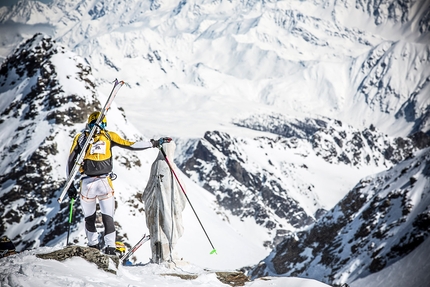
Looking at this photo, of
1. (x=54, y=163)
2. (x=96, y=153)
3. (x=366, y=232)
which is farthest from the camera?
(x=54, y=163)

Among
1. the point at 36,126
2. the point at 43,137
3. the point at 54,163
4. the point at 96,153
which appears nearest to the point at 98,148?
the point at 96,153

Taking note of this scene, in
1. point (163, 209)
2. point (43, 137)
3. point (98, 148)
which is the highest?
point (43, 137)

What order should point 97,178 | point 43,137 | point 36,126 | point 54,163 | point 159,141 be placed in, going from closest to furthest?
point 97,178
point 159,141
point 54,163
point 43,137
point 36,126

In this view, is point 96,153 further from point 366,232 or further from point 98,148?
point 366,232

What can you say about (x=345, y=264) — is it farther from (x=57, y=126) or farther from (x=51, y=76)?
(x=51, y=76)

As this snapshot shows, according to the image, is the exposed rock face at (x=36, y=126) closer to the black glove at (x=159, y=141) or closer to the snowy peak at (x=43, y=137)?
the snowy peak at (x=43, y=137)

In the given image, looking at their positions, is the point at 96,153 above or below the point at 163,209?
above

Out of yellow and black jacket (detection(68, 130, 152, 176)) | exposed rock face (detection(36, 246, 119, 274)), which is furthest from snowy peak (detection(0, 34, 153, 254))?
exposed rock face (detection(36, 246, 119, 274))

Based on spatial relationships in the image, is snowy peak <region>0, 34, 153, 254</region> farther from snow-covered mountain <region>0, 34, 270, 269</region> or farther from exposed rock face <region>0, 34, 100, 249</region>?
snow-covered mountain <region>0, 34, 270, 269</region>

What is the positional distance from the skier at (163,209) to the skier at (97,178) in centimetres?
174

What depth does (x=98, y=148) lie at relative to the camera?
1445cm

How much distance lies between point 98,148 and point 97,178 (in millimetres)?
794

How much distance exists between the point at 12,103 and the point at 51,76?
33.4 ft

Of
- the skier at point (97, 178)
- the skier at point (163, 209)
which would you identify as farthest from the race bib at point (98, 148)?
the skier at point (163, 209)
